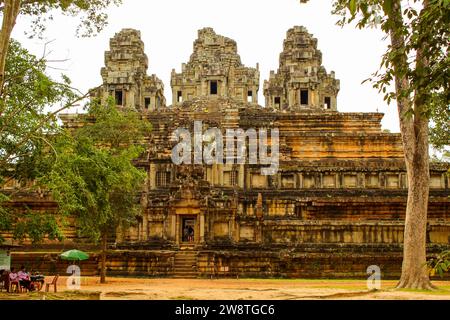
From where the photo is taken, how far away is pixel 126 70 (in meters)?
63.3

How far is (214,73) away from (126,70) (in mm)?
9688

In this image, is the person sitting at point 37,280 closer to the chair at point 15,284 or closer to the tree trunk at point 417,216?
the chair at point 15,284

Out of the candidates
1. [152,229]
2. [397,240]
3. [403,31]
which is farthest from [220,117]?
[403,31]

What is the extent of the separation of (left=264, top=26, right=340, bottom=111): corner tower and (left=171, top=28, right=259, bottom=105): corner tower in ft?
8.96

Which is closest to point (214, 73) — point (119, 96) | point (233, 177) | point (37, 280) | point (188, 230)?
point (119, 96)

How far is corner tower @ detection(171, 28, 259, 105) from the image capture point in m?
62.8

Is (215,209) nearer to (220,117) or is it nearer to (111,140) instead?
(111,140)

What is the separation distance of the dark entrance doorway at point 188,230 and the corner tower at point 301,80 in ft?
76.4

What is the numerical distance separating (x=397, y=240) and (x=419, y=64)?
2407 centimetres

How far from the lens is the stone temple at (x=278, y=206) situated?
29.3 metres

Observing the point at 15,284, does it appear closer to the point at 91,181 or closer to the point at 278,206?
the point at 91,181

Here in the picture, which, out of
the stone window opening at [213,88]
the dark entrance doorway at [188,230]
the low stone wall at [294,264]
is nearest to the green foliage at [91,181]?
the low stone wall at [294,264]
